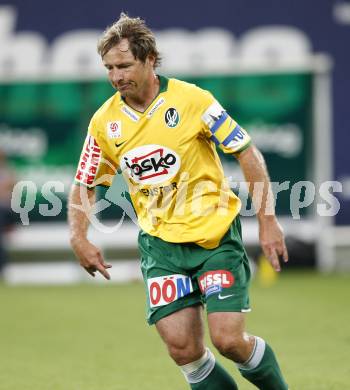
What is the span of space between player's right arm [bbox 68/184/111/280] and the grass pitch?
1.40 meters

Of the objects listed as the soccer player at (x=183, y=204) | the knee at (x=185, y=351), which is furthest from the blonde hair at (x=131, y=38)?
the knee at (x=185, y=351)

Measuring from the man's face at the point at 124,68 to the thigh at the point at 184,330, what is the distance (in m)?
1.17

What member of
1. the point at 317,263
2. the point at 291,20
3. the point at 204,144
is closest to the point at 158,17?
the point at 291,20

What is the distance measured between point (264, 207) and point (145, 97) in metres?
0.85

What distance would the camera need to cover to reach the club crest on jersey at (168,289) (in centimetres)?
516

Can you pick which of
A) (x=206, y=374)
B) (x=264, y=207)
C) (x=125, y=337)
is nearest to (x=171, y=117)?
(x=264, y=207)

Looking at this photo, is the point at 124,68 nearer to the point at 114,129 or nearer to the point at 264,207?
the point at 114,129

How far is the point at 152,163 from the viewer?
521cm

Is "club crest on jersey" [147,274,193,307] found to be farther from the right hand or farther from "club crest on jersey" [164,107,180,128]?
"club crest on jersey" [164,107,180,128]

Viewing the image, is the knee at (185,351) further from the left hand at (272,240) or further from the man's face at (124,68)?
the man's face at (124,68)

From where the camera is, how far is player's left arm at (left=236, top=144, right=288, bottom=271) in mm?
4973

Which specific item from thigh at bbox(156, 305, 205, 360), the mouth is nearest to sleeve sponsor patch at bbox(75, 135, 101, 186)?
the mouth

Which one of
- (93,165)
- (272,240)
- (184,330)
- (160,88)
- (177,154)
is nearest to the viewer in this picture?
(272,240)

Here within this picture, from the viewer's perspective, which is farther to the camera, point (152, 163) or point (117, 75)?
point (152, 163)
